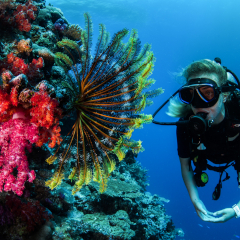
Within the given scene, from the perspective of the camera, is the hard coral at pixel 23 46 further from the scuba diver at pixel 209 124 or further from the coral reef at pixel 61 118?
the scuba diver at pixel 209 124

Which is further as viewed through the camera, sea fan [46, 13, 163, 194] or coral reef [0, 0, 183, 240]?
sea fan [46, 13, 163, 194]

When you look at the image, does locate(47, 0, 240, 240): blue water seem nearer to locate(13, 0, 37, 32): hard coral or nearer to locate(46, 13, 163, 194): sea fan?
locate(13, 0, 37, 32): hard coral

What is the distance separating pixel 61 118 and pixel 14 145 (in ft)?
2.73

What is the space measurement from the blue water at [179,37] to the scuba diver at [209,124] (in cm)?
3840

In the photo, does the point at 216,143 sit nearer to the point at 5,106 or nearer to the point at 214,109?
the point at 214,109

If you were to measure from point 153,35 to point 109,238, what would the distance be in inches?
2834

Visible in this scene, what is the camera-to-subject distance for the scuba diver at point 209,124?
281 centimetres

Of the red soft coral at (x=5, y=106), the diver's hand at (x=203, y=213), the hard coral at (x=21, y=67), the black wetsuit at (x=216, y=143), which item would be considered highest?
the black wetsuit at (x=216, y=143)

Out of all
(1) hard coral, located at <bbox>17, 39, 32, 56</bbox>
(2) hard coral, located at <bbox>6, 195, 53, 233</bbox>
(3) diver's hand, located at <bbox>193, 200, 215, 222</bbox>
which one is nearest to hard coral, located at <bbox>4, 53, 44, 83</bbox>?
(1) hard coral, located at <bbox>17, 39, 32, 56</bbox>

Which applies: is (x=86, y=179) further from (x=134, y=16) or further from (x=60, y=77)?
(x=134, y=16)

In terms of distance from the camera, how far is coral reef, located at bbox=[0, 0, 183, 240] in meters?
2.41

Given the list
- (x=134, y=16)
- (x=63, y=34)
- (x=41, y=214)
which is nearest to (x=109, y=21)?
(x=134, y=16)

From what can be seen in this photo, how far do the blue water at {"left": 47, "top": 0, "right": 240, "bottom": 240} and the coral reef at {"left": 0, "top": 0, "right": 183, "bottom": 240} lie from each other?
122ft

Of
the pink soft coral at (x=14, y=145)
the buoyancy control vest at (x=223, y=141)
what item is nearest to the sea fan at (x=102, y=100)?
the pink soft coral at (x=14, y=145)
